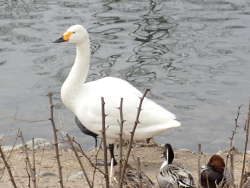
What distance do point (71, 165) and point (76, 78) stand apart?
3.33ft

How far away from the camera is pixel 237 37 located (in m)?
12.9

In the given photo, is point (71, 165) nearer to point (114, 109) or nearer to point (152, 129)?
point (114, 109)

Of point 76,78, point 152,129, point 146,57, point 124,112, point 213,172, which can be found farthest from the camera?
point 146,57

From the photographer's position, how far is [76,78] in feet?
25.4

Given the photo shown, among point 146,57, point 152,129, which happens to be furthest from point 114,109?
point 146,57

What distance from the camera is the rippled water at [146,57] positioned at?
9.33 meters

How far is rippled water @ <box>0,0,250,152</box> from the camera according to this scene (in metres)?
9.33

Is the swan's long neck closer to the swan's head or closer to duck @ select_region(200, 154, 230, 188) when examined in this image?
the swan's head

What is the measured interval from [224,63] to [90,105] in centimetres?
486

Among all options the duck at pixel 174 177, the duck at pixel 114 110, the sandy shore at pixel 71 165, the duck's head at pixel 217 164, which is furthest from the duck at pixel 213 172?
the duck at pixel 114 110

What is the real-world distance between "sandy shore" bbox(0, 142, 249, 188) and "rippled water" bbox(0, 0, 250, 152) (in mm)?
751

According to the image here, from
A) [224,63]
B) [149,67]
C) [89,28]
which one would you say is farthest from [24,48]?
[224,63]

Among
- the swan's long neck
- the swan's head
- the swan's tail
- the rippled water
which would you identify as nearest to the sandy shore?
the swan's tail

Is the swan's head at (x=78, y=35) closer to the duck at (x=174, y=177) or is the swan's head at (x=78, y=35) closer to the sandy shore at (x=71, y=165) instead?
the sandy shore at (x=71, y=165)
